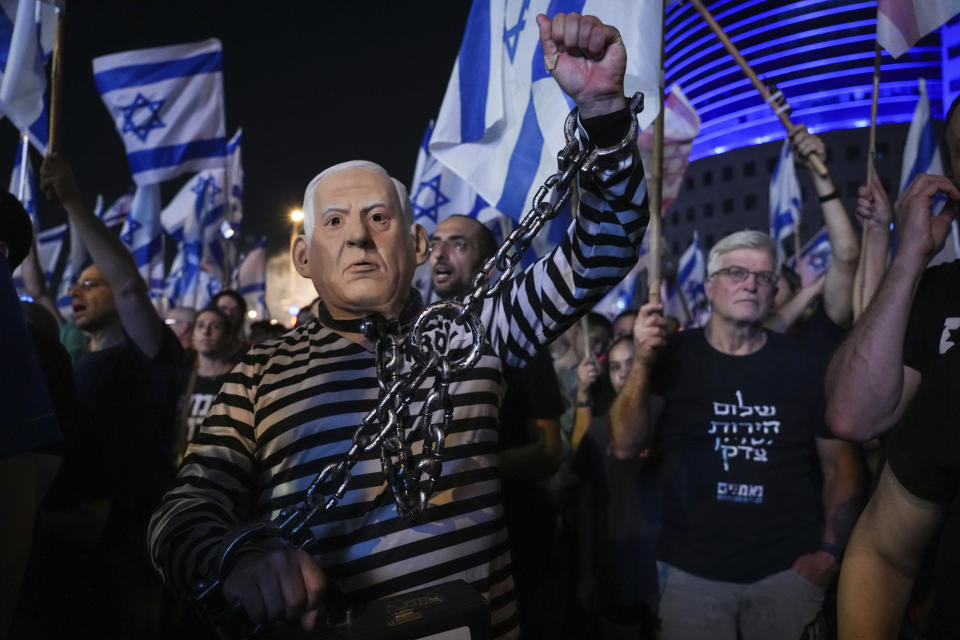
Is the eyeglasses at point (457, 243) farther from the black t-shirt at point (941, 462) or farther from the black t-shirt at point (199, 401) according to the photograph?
the black t-shirt at point (941, 462)

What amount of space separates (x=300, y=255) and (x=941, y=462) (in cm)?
176

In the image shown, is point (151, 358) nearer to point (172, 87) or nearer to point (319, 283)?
point (319, 283)

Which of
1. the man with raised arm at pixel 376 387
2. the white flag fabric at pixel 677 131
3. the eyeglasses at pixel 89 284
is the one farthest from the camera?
the white flag fabric at pixel 677 131

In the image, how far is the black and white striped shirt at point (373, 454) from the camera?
1.66 metres

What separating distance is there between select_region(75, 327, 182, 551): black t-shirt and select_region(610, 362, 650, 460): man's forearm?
2527mm

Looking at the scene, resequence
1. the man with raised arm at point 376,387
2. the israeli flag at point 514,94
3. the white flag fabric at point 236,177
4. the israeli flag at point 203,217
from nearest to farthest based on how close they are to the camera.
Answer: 1. the man with raised arm at point 376,387
2. the israeli flag at point 514,94
3. the israeli flag at point 203,217
4. the white flag fabric at point 236,177

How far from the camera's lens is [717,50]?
A: 162ft

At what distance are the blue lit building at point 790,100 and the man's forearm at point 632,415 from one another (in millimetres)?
50846

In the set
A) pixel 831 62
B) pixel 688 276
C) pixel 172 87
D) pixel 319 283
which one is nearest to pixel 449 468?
pixel 319 283

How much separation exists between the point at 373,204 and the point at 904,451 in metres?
1.46

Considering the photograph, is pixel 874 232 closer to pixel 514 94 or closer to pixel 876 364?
pixel 876 364

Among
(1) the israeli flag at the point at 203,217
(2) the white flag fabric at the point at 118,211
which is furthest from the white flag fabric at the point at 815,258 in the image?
(2) the white flag fabric at the point at 118,211

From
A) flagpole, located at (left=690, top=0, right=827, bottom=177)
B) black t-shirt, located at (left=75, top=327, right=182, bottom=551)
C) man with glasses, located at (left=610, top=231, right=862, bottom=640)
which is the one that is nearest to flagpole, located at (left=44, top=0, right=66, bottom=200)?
black t-shirt, located at (left=75, top=327, right=182, bottom=551)

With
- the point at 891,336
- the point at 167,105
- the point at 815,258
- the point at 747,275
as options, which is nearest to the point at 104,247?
the point at 747,275
